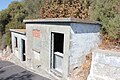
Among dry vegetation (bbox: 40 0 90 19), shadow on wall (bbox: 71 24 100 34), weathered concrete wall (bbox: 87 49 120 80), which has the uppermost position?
dry vegetation (bbox: 40 0 90 19)

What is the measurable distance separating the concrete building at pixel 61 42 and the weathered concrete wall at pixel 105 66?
4.18 ft

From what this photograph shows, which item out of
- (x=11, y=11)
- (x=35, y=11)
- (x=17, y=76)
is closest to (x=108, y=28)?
(x=17, y=76)

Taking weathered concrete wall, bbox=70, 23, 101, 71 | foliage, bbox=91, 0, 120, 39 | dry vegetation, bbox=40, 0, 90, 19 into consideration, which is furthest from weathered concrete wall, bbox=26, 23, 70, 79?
dry vegetation, bbox=40, 0, 90, 19

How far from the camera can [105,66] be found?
20.7ft

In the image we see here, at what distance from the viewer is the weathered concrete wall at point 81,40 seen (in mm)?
7449

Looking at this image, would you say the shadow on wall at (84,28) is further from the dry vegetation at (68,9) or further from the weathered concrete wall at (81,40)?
the dry vegetation at (68,9)

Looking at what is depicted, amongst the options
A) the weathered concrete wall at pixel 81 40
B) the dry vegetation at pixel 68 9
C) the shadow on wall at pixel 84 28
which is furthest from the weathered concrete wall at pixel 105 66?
the dry vegetation at pixel 68 9

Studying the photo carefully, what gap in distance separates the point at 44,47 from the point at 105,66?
3972mm

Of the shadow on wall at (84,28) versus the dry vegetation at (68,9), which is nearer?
the shadow on wall at (84,28)

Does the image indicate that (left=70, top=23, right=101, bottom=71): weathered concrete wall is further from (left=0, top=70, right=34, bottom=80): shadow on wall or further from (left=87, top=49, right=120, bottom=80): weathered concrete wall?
(left=0, top=70, right=34, bottom=80): shadow on wall

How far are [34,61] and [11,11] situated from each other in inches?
599

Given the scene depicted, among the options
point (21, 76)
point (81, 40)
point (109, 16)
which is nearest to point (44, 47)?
point (21, 76)

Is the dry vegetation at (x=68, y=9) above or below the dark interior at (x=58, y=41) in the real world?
above

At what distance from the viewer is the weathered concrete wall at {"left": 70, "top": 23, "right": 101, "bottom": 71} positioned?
293 inches
